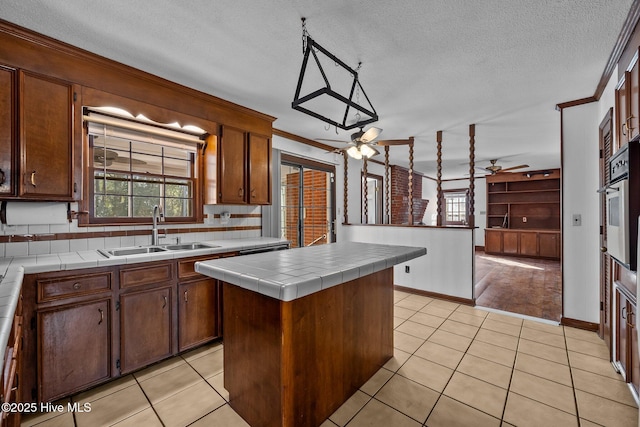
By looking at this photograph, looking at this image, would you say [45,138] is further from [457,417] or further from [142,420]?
[457,417]

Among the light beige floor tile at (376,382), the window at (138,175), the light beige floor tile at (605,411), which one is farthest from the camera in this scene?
the window at (138,175)

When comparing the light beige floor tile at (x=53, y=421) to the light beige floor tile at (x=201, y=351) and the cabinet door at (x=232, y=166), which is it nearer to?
the light beige floor tile at (x=201, y=351)

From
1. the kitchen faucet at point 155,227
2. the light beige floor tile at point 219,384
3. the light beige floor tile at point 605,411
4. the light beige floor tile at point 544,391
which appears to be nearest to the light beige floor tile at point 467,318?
the light beige floor tile at point 544,391

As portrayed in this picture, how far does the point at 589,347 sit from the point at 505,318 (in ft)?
2.56

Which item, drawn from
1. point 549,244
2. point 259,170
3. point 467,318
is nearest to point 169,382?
point 259,170

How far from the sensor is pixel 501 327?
3.09 metres

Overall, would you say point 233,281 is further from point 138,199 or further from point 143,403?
point 138,199

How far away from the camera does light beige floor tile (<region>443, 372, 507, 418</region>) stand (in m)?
1.84

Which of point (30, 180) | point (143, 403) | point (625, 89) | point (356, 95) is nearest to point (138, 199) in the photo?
point (30, 180)

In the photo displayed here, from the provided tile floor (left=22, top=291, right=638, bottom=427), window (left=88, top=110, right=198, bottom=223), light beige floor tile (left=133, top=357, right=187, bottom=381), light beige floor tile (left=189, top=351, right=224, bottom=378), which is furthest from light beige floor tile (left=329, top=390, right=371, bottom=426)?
window (left=88, top=110, right=198, bottom=223)

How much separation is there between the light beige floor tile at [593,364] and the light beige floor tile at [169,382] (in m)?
3.07

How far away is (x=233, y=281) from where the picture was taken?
1.48 m

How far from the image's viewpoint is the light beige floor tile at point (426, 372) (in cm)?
210

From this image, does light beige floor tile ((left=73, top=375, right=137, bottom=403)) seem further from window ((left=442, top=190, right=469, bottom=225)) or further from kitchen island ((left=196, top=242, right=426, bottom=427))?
window ((left=442, top=190, right=469, bottom=225))
